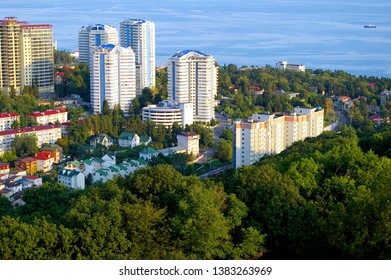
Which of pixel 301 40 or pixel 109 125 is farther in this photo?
pixel 301 40

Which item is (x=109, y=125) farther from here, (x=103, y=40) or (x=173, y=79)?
(x=103, y=40)

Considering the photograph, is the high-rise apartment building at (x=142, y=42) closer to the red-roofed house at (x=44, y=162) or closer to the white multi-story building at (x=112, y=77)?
the white multi-story building at (x=112, y=77)

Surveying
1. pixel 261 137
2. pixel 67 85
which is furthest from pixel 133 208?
pixel 67 85

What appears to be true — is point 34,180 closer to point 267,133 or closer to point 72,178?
point 72,178

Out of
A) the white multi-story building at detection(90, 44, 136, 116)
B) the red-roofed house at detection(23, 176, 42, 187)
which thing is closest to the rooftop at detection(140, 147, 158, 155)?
the red-roofed house at detection(23, 176, 42, 187)

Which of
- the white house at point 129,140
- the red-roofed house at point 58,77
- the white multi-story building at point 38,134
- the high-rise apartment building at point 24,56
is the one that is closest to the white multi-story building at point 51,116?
the white multi-story building at point 38,134

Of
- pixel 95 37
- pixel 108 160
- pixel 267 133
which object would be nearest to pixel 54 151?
pixel 108 160
